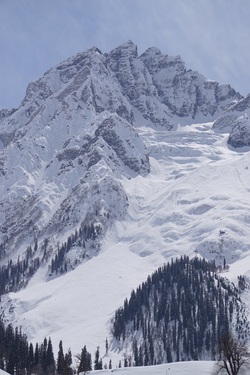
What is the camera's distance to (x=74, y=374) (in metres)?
140

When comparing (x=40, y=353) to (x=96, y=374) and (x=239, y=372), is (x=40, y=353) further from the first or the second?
(x=239, y=372)

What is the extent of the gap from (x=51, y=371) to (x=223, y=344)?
96.4 metres

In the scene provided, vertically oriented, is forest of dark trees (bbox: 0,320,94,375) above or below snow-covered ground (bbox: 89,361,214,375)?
above

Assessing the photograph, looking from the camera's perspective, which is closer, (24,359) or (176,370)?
(176,370)

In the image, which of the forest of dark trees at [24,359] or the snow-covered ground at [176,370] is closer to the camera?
the snow-covered ground at [176,370]

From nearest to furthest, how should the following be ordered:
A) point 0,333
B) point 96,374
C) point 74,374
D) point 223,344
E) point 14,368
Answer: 1. point 223,344
2. point 96,374
3. point 74,374
4. point 14,368
5. point 0,333

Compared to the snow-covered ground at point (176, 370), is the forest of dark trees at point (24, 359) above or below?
above

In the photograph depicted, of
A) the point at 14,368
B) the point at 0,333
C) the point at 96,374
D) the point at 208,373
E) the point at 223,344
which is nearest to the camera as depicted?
the point at 223,344

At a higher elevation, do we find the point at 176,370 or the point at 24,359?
the point at 24,359

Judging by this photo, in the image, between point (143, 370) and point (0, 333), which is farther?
point (0, 333)

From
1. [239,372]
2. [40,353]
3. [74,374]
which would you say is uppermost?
[40,353]

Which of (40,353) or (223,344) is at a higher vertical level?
(40,353)

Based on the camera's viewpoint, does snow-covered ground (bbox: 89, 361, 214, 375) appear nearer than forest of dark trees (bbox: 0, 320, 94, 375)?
Yes

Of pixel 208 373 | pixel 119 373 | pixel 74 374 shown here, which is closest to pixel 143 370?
pixel 119 373
